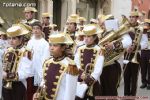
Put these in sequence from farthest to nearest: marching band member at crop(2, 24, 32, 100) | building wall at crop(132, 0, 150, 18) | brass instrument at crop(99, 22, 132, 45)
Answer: building wall at crop(132, 0, 150, 18), brass instrument at crop(99, 22, 132, 45), marching band member at crop(2, 24, 32, 100)

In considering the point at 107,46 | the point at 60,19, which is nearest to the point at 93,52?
the point at 107,46

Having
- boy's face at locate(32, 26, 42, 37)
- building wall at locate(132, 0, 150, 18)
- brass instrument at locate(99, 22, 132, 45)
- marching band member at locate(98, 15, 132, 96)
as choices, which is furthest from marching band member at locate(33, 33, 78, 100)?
building wall at locate(132, 0, 150, 18)

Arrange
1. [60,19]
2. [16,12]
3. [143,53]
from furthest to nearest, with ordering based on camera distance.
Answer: [60,19], [16,12], [143,53]

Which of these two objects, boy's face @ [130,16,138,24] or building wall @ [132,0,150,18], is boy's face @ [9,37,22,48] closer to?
boy's face @ [130,16,138,24]

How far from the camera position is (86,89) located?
25.7ft

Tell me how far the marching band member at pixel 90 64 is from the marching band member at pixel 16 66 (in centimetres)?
82

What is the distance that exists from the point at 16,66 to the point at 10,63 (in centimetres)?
12

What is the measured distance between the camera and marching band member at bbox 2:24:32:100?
7.48m

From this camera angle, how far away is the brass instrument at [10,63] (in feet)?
24.8

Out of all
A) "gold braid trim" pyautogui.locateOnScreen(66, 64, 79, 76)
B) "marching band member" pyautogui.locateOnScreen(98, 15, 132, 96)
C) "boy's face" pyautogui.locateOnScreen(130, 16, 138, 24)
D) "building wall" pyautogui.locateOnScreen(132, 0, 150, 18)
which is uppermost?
"boy's face" pyautogui.locateOnScreen(130, 16, 138, 24)

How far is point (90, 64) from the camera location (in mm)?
8047

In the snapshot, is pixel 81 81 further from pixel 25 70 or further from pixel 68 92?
pixel 68 92

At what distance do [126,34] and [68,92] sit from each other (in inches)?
151

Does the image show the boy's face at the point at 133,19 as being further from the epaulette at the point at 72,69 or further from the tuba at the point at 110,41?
the epaulette at the point at 72,69
